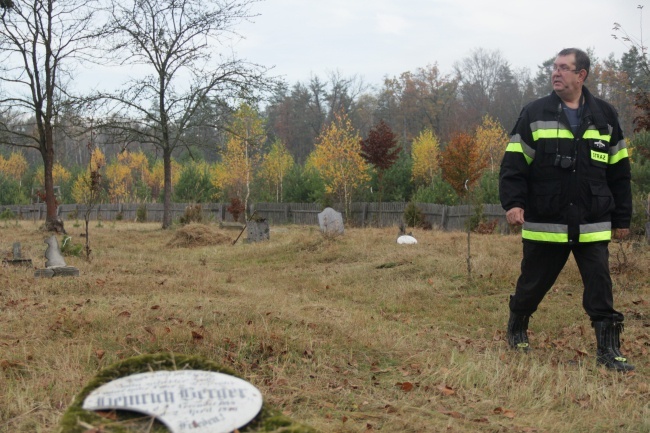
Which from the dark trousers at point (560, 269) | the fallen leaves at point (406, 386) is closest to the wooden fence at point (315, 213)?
the dark trousers at point (560, 269)

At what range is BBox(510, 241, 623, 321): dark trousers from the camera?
4715mm

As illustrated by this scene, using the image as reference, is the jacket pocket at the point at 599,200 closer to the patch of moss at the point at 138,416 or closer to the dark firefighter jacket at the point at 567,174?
the dark firefighter jacket at the point at 567,174

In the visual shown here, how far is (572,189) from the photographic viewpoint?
4719mm

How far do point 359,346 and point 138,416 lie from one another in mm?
2726

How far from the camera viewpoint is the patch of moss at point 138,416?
7.10ft

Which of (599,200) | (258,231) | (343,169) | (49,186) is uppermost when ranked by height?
(343,169)

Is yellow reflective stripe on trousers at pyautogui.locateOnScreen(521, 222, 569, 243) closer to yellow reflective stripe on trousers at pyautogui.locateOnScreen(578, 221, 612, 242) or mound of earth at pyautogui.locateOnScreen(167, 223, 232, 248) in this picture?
yellow reflective stripe on trousers at pyautogui.locateOnScreen(578, 221, 612, 242)

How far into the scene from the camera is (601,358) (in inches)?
188

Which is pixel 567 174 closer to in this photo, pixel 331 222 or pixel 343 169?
pixel 331 222

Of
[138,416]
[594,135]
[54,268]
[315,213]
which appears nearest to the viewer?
[138,416]

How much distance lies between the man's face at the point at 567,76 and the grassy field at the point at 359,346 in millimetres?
1937

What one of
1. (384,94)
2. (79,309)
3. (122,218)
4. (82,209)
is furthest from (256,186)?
(79,309)

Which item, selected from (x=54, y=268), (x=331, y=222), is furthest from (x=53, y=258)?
(x=331, y=222)

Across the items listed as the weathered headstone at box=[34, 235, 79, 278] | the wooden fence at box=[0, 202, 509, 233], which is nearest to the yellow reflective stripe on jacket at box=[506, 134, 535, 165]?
the weathered headstone at box=[34, 235, 79, 278]
